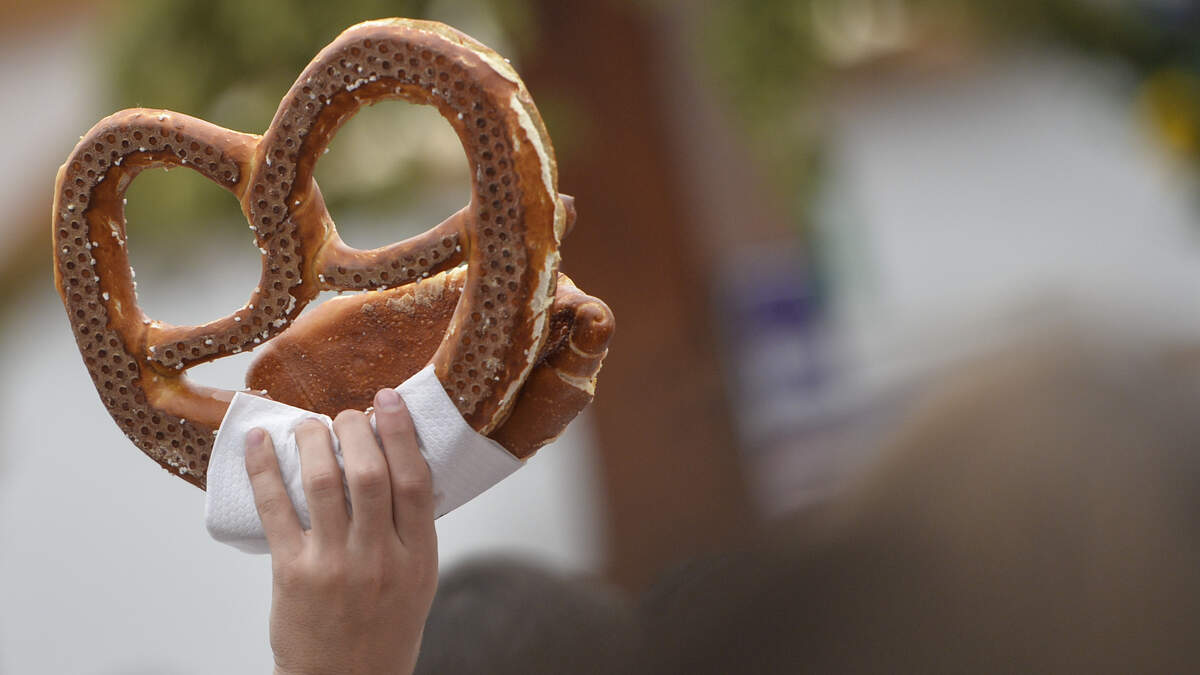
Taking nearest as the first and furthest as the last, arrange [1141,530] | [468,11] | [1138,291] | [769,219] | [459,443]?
[1141,530]
[1138,291]
[459,443]
[468,11]
[769,219]

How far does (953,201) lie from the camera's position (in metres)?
6.87

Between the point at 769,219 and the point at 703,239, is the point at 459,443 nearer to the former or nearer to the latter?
the point at 703,239

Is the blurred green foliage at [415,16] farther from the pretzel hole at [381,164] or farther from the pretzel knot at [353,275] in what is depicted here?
the pretzel knot at [353,275]

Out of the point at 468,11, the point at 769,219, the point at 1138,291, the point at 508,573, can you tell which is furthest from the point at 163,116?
the point at 769,219

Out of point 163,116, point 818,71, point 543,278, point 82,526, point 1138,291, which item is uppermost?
point 818,71

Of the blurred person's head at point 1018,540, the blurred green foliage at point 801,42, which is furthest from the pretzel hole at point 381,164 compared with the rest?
the blurred person's head at point 1018,540

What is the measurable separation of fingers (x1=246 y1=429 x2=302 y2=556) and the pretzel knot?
A: 0.38ft

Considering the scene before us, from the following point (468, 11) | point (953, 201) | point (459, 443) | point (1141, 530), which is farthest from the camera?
point (953, 201)

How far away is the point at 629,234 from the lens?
142 inches

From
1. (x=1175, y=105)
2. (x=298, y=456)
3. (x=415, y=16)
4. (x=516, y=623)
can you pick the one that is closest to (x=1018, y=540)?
(x=298, y=456)

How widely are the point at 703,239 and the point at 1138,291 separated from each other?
114 inches

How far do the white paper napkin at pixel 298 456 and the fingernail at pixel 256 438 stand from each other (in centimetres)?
2

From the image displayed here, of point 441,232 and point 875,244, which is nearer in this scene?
point 441,232

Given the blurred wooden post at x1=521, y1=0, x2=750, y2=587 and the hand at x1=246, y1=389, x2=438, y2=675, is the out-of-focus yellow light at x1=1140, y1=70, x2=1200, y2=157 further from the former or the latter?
the hand at x1=246, y1=389, x2=438, y2=675
